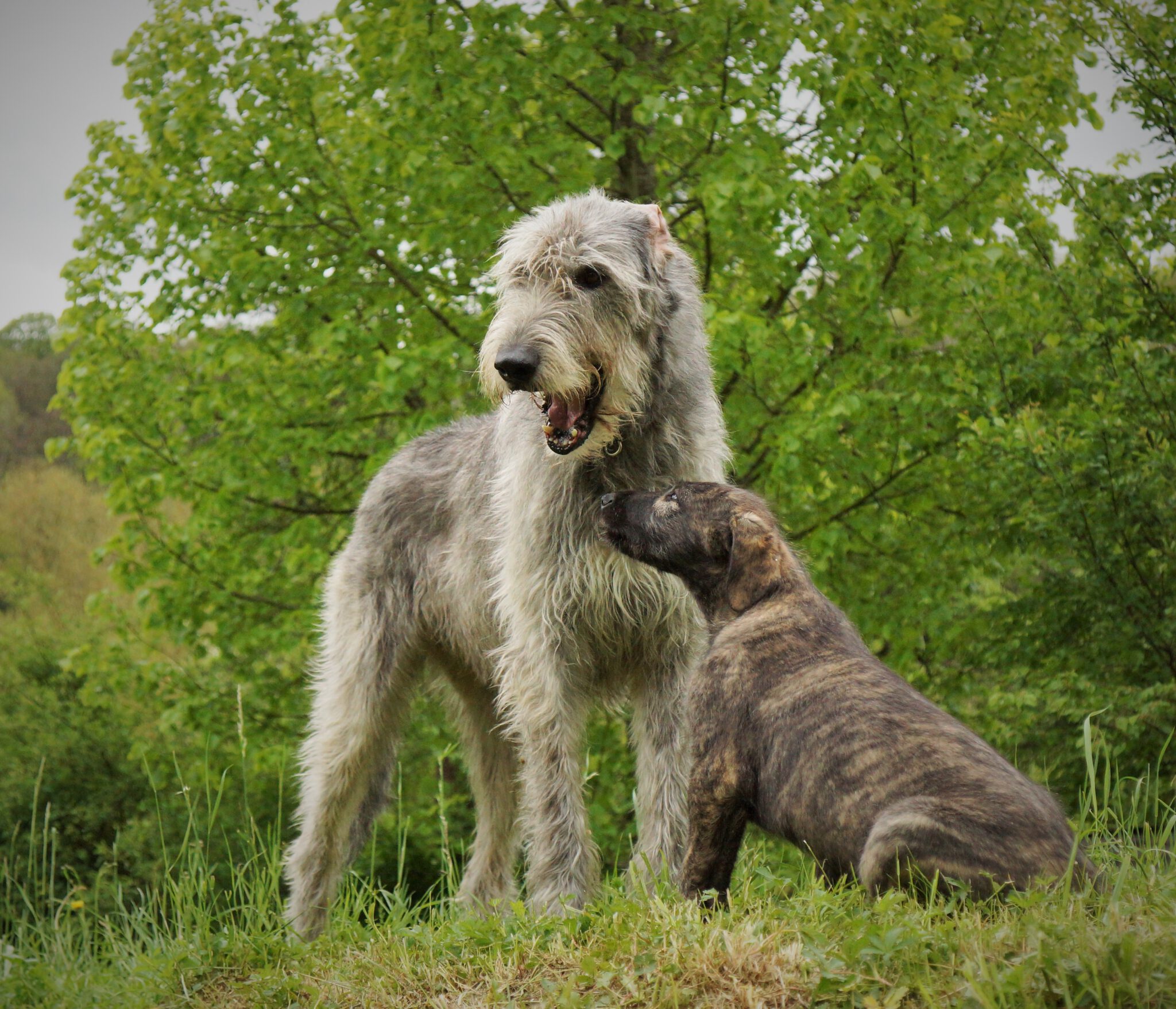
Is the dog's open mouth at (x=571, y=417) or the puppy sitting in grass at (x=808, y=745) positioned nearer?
the puppy sitting in grass at (x=808, y=745)

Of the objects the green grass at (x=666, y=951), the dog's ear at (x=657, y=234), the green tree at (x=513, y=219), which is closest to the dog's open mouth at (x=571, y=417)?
the dog's ear at (x=657, y=234)

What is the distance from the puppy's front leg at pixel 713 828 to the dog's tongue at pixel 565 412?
54.8 inches

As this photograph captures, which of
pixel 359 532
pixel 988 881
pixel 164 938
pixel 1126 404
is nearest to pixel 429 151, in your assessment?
pixel 359 532

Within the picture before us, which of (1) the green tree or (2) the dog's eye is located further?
(1) the green tree

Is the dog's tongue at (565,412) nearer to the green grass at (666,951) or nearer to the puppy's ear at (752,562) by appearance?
the puppy's ear at (752,562)

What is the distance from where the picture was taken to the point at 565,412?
4.35m

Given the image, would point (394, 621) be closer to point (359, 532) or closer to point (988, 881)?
point (359, 532)

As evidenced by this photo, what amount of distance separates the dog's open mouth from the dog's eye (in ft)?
1.07

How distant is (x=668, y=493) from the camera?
172 inches

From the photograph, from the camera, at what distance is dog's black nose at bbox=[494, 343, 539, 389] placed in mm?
4051

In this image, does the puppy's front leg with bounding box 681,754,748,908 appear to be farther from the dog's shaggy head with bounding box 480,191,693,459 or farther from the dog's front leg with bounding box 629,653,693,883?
the dog's shaggy head with bounding box 480,191,693,459

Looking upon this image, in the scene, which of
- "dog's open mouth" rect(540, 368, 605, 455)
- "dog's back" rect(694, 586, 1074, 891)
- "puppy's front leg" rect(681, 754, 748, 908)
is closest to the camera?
"dog's back" rect(694, 586, 1074, 891)

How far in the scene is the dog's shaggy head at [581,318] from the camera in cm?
415

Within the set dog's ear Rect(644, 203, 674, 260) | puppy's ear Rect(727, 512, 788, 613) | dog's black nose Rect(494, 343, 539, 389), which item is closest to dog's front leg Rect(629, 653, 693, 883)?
puppy's ear Rect(727, 512, 788, 613)
